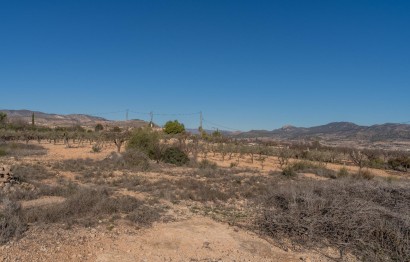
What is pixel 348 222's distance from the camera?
8.41 meters

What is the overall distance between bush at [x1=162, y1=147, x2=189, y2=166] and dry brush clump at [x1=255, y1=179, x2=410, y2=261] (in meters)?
16.6

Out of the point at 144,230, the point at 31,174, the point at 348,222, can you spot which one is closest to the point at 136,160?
the point at 31,174

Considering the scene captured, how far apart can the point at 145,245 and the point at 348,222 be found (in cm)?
510

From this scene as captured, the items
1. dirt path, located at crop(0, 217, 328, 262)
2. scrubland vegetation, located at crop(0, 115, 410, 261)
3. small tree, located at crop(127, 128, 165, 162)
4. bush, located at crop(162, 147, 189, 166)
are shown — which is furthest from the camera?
small tree, located at crop(127, 128, 165, 162)

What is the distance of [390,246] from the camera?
306 inches

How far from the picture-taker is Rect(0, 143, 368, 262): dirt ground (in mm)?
7168

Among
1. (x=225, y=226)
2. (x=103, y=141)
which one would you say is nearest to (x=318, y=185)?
(x=225, y=226)

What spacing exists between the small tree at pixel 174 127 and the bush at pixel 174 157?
4225 centimetres

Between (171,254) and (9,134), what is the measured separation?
51.2 metres

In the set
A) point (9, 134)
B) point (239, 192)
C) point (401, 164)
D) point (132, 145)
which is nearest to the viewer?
point (239, 192)

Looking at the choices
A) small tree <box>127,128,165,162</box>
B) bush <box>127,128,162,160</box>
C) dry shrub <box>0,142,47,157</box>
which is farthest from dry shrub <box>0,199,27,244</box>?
dry shrub <box>0,142,47,157</box>

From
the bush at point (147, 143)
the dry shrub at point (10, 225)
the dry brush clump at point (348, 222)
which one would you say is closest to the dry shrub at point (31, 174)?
the dry shrub at point (10, 225)

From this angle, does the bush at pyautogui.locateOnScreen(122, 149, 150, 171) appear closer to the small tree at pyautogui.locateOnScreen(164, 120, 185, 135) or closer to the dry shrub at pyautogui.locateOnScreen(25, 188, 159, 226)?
the dry shrub at pyautogui.locateOnScreen(25, 188, 159, 226)

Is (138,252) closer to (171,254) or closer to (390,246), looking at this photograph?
(171,254)
